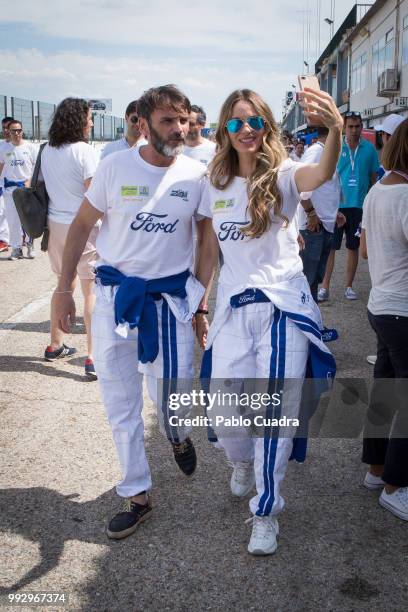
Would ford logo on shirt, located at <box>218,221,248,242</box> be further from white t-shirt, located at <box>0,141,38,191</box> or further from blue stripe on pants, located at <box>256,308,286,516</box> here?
white t-shirt, located at <box>0,141,38,191</box>

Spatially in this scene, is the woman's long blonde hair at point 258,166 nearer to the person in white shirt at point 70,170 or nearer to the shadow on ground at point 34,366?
the person in white shirt at point 70,170

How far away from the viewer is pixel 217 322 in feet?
10.1

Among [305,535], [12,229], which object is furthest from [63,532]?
[12,229]

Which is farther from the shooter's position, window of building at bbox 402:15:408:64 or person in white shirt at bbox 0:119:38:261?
window of building at bbox 402:15:408:64

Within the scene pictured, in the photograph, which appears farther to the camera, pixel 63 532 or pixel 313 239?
pixel 313 239

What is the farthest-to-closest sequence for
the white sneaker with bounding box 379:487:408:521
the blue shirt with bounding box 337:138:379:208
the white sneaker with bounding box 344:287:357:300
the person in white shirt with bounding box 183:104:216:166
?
the white sneaker with bounding box 344:287:357:300 < the blue shirt with bounding box 337:138:379:208 < the person in white shirt with bounding box 183:104:216:166 < the white sneaker with bounding box 379:487:408:521

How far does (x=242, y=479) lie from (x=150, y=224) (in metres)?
1.44

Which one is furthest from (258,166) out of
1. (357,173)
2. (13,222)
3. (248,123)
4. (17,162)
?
(13,222)

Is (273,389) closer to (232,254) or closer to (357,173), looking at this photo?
(232,254)

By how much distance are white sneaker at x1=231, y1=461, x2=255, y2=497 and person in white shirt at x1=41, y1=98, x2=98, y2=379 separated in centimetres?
213

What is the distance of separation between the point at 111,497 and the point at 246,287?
1.43m

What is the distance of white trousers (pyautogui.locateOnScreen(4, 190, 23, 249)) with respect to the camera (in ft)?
34.5

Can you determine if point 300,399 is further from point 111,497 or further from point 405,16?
point 405,16

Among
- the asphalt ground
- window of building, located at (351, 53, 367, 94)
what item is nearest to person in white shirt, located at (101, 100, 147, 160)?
the asphalt ground
